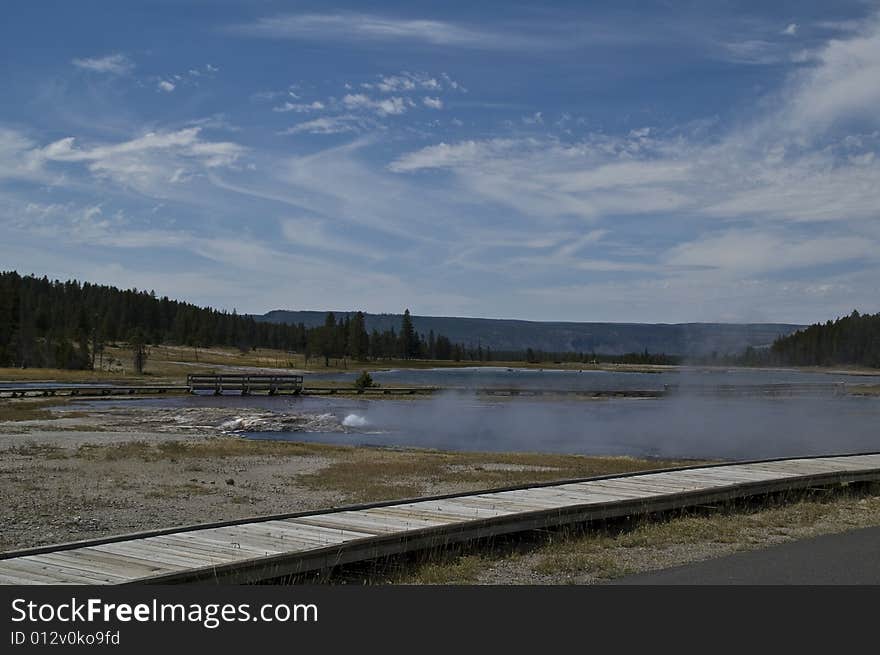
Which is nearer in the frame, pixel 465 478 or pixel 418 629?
pixel 418 629

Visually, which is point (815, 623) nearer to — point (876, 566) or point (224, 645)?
point (876, 566)

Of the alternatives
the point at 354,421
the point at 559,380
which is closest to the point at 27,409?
the point at 354,421

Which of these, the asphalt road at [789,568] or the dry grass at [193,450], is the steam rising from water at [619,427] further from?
the asphalt road at [789,568]

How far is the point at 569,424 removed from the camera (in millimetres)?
50438

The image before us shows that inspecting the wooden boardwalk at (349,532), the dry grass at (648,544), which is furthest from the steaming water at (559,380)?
the wooden boardwalk at (349,532)

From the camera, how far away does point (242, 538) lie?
933 cm

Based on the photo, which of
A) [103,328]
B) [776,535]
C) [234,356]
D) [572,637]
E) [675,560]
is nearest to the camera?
[572,637]

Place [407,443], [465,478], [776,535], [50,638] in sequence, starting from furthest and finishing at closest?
[407,443] < [465,478] < [776,535] < [50,638]

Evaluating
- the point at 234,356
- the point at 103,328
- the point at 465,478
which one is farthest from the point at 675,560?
the point at 234,356

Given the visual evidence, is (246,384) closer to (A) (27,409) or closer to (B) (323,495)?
(A) (27,409)

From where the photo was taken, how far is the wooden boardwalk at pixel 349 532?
311 inches

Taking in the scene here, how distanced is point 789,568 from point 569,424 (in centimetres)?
4106

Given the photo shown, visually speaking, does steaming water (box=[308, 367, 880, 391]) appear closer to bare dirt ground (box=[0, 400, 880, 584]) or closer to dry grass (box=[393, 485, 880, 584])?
bare dirt ground (box=[0, 400, 880, 584])

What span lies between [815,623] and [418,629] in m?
3.32
